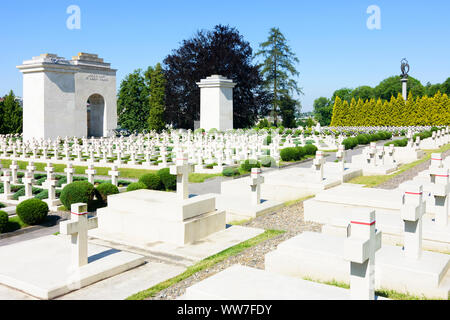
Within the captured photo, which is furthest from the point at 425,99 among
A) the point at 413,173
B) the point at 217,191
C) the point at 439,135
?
the point at 217,191

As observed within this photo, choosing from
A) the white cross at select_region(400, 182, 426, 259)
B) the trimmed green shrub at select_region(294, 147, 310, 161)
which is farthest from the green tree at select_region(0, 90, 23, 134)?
the white cross at select_region(400, 182, 426, 259)

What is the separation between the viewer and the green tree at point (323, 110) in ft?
331

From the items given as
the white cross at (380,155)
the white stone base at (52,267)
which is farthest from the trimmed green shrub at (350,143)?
the white stone base at (52,267)

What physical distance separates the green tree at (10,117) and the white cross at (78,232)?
121 feet

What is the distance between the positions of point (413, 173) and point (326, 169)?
296cm

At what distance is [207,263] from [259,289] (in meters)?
1.75

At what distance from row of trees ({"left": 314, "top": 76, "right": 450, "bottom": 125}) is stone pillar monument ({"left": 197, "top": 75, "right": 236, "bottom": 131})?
42930mm

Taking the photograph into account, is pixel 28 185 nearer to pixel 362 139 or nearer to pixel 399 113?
pixel 362 139

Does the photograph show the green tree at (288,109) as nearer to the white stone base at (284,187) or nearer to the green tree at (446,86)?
the white stone base at (284,187)

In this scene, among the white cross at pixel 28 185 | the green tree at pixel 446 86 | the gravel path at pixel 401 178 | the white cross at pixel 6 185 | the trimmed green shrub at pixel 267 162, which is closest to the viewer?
the white cross at pixel 28 185

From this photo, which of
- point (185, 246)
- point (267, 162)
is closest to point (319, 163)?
point (185, 246)

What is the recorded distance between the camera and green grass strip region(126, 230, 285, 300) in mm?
4806
